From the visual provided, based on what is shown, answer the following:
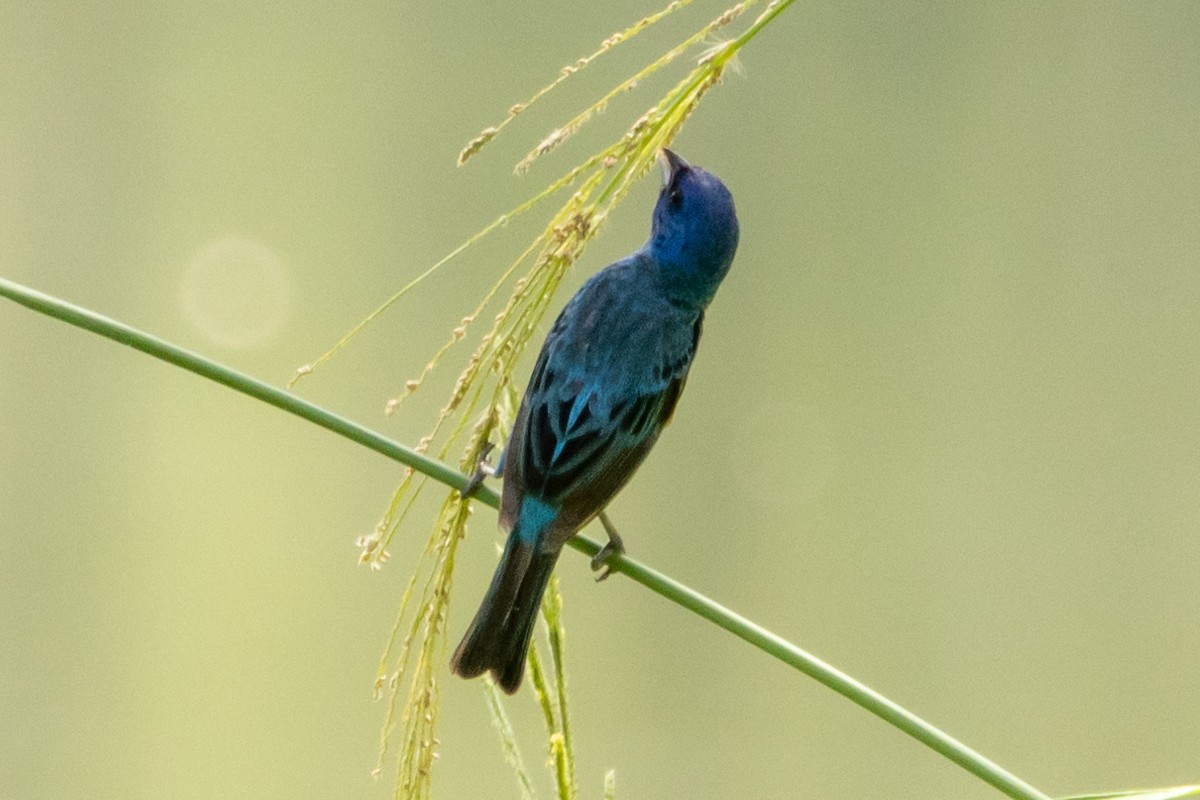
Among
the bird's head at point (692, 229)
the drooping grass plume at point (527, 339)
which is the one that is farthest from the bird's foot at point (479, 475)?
the bird's head at point (692, 229)

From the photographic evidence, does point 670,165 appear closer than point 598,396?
No

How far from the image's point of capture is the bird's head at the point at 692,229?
1952 mm

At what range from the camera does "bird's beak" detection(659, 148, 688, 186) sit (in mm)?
1973

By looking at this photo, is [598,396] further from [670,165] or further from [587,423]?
[670,165]

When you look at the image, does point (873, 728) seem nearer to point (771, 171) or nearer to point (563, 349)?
point (771, 171)

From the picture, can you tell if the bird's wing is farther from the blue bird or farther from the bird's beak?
the bird's beak

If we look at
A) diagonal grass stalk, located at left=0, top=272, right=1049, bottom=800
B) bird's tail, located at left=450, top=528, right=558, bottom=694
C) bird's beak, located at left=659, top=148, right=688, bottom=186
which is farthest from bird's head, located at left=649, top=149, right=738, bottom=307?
diagonal grass stalk, located at left=0, top=272, right=1049, bottom=800

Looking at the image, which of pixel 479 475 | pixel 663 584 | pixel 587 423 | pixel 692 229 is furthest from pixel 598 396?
pixel 663 584

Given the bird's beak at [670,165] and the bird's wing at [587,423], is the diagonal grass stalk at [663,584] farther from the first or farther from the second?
the bird's beak at [670,165]

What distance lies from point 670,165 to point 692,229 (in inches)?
4.3

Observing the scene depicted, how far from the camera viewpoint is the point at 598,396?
1.85 metres

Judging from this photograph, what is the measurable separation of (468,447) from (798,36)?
298 cm

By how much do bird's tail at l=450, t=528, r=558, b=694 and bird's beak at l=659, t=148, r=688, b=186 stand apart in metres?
0.67

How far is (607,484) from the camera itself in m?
1.76
